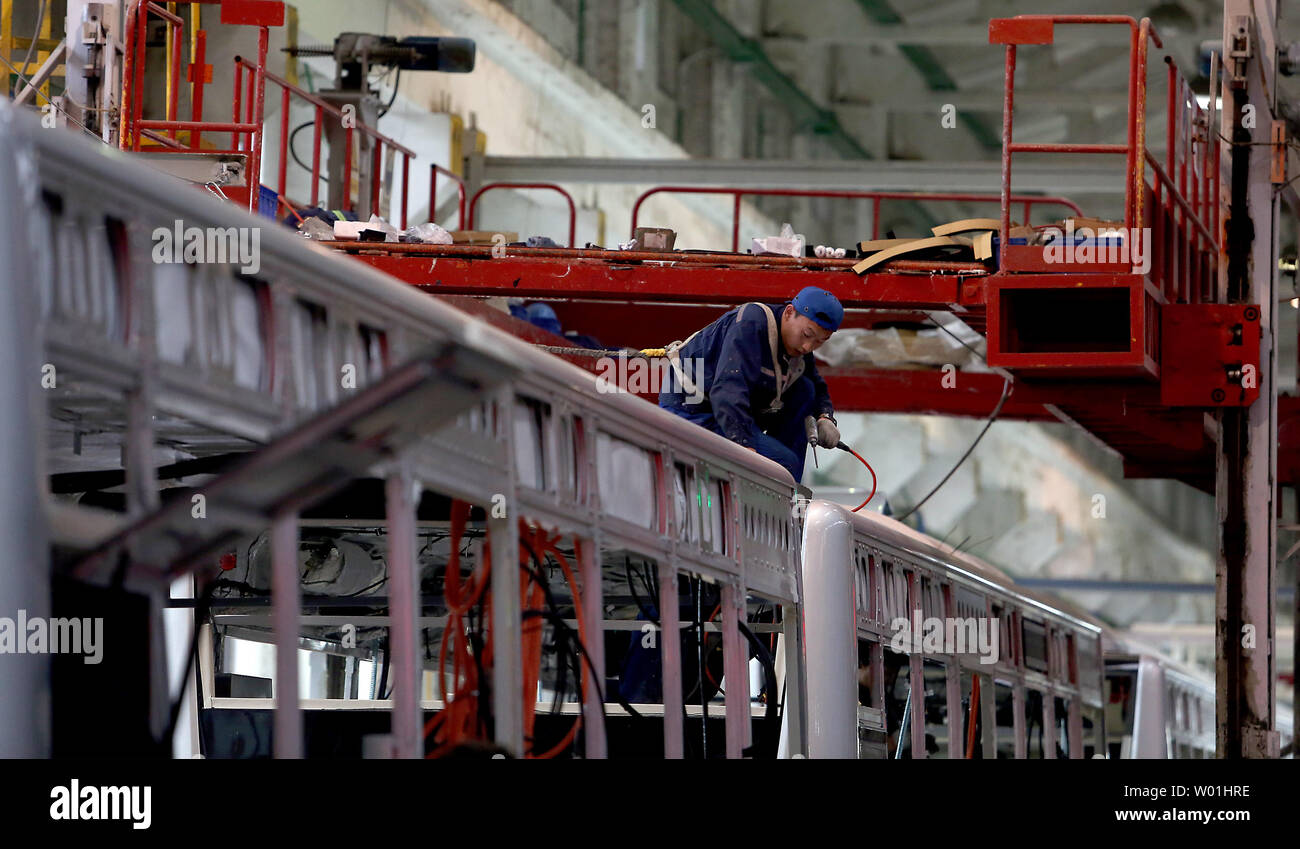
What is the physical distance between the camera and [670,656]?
523 cm

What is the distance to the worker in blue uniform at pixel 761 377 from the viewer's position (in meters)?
8.48

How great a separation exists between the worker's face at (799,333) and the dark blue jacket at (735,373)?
0.20 ft

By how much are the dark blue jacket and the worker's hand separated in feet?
0.44

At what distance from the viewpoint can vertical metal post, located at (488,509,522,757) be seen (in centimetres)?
417

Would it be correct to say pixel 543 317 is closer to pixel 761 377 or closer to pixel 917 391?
pixel 917 391

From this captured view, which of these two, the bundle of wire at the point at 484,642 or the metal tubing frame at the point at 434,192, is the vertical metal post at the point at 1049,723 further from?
the metal tubing frame at the point at 434,192

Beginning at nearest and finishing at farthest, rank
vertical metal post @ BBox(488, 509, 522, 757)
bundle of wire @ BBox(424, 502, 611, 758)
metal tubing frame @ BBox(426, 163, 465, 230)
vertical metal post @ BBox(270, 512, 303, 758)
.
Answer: vertical metal post @ BBox(270, 512, 303, 758) → vertical metal post @ BBox(488, 509, 522, 757) → bundle of wire @ BBox(424, 502, 611, 758) → metal tubing frame @ BBox(426, 163, 465, 230)

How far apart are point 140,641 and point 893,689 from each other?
4883 mm

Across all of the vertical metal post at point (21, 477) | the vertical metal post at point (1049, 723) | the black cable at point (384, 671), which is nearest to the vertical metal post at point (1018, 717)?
the vertical metal post at point (1049, 723)

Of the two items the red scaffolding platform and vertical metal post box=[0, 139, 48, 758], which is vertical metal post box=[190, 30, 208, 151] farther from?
vertical metal post box=[0, 139, 48, 758]

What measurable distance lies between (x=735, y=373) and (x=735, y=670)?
303cm

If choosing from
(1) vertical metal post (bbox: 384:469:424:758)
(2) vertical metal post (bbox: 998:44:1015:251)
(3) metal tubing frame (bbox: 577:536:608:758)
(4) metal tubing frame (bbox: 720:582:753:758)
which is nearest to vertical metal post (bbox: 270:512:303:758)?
(1) vertical metal post (bbox: 384:469:424:758)
